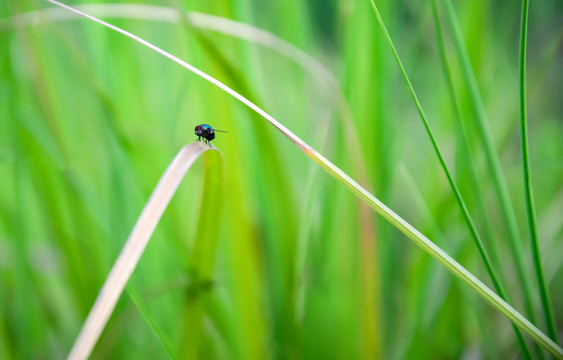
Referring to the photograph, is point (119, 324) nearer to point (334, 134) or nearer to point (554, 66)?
point (334, 134)

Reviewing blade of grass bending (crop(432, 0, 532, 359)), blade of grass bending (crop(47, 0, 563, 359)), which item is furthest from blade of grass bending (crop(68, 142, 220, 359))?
blade of grass bending (crop(432, 0, 532, 359))

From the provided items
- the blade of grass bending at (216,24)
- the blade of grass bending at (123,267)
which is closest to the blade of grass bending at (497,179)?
the blade of grass bending at (216,24)

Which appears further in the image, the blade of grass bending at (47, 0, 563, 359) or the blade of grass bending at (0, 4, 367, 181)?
the blade of grass bending at (0, 4, 367, 181)

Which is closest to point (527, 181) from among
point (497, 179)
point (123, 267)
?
point (497, 179)

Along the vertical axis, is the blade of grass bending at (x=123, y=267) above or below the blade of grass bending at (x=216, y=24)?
below

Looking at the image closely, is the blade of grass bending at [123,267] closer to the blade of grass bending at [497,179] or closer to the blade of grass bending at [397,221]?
the blade of grass bending at [397,221]

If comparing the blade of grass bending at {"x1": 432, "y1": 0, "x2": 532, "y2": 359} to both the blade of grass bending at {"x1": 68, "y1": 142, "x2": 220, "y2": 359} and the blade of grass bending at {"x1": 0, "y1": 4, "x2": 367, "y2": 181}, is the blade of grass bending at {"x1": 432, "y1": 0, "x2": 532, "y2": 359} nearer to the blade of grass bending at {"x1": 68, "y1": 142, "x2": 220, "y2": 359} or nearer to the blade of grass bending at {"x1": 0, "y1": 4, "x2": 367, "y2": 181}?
the blade of grass bending at {"x1": 0, "y1": 4, "x2": 367, "y2": 181}

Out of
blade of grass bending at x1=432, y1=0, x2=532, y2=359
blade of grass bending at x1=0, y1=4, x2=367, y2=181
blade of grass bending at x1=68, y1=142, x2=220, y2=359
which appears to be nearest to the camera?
blade of grass bending at x1=68, y1=142, x2=220, y2=359

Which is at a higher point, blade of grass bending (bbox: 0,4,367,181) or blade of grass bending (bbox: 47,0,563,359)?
blade of grass bending (bbox: 0,4,367,181)

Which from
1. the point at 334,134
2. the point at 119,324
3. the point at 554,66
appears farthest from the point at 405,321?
the point at 554,66
